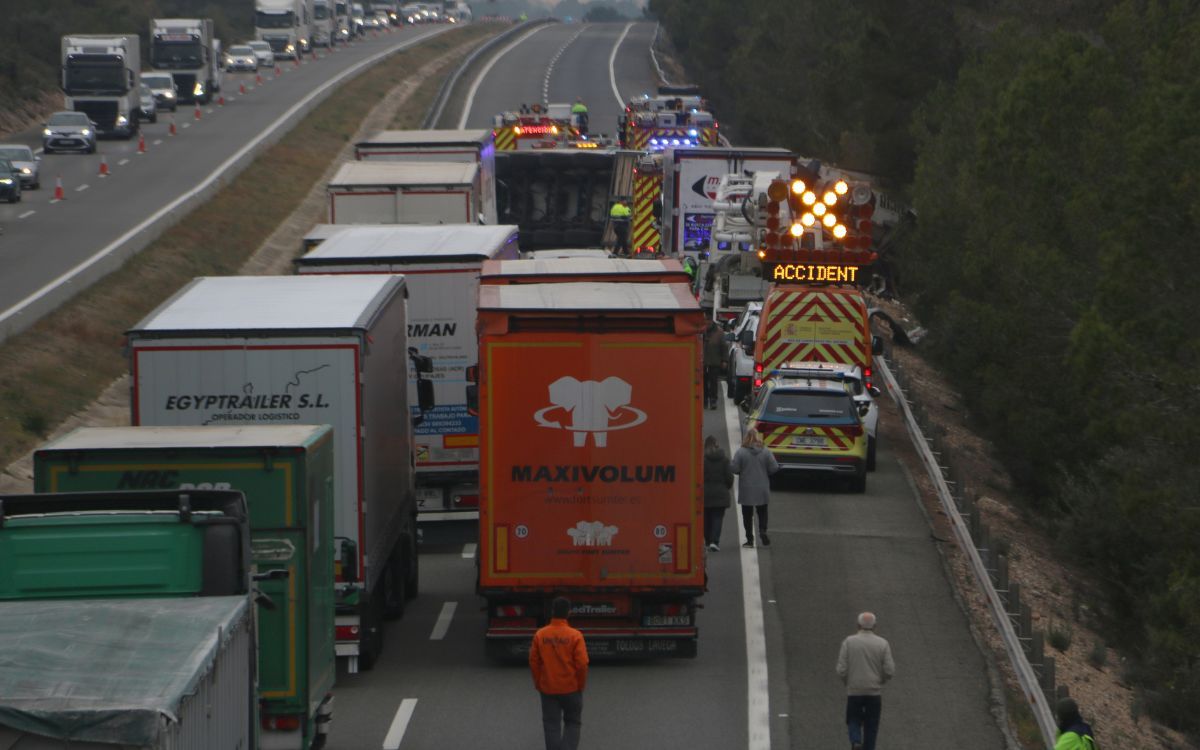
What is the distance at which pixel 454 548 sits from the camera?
2383cm

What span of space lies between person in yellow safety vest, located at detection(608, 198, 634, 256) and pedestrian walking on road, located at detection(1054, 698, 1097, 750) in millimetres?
36474

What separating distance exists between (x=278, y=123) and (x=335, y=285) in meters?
Answer: 59.0

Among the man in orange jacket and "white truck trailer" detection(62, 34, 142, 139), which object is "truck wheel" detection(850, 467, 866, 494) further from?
"white truck trailer" detection(62, 34, 142, 139)

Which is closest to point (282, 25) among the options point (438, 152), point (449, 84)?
point (449, 84)

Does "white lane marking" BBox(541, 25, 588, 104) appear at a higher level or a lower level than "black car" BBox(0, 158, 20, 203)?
higher

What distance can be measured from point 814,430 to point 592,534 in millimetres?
9804

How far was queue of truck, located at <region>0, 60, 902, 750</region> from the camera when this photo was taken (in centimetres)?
1024

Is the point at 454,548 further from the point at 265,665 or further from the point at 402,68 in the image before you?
the point at 402,68

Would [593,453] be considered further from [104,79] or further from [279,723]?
[104,79]

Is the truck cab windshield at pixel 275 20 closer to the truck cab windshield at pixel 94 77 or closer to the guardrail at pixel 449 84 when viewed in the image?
the guardrail at pixel 449 84

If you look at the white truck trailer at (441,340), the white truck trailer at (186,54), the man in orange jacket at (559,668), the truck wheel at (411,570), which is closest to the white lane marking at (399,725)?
the man in orange jacket at (559,668)

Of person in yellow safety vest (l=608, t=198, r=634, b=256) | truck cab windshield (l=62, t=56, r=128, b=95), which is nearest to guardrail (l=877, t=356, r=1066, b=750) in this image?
person in yellow safety vest (l=608, t=198, r=634, b=256)

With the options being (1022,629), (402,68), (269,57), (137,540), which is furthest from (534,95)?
(137,540)

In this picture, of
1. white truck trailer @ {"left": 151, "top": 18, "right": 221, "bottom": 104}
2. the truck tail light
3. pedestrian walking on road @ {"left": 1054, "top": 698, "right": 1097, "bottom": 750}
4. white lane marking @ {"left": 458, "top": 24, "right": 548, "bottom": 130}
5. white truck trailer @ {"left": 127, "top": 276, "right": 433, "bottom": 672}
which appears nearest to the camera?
pedestrian walking on road @ {"left": 1054, "top": 698, "right": 1097, "bottom": 750}
